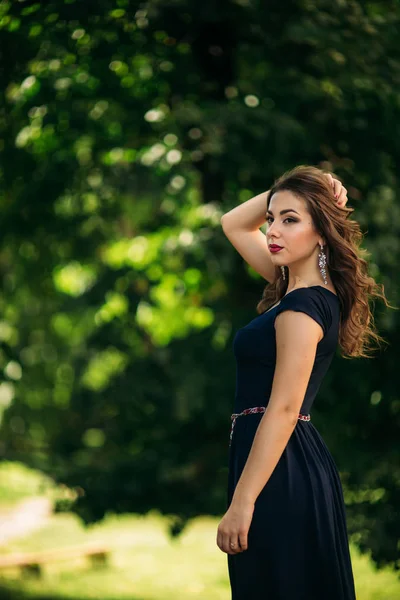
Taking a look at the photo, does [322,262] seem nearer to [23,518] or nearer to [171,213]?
[171,213]

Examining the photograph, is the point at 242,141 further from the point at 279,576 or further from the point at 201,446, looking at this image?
the point at 279,576

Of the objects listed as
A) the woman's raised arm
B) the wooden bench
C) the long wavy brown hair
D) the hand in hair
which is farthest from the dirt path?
the hand in hair

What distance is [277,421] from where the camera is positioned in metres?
2.69

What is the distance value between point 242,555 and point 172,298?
14.6 ft

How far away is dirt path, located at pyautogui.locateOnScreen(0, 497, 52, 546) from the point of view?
435 inches

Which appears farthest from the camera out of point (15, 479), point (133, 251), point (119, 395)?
point (15, 479)

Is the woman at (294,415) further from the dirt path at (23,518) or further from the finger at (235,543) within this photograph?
the dirt path at (23,518)

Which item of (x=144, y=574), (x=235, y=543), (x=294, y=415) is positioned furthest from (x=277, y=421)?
(x=144, y=574)

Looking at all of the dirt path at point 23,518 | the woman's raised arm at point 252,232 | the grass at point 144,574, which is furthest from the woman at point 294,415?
the dirt path at point 23,518

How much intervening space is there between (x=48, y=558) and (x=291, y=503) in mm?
6562

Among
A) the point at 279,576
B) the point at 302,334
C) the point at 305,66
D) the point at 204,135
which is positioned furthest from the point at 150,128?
the point at 279,576

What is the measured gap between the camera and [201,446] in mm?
5992

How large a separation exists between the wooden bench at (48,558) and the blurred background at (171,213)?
6.92ft

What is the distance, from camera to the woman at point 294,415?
2.71 meters
